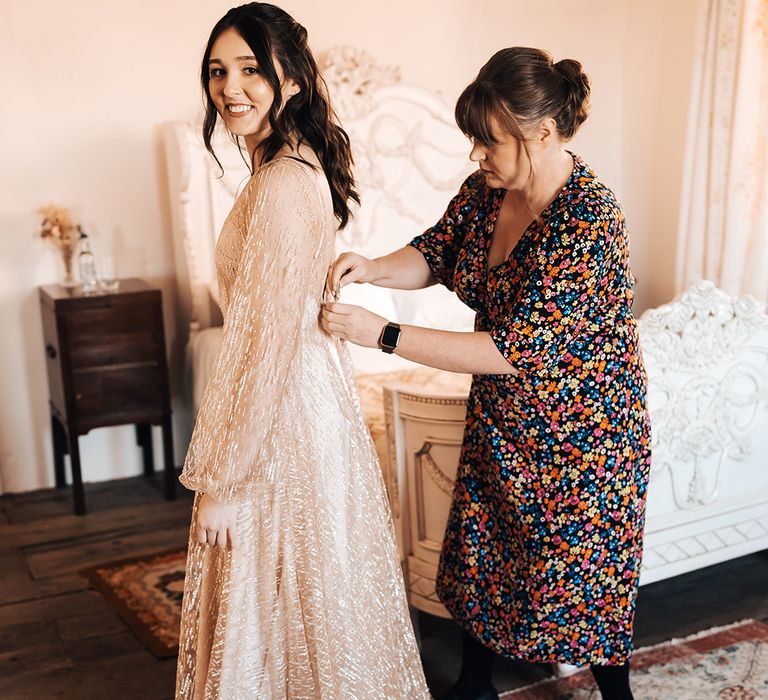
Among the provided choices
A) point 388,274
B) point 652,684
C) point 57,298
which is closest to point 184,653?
point 388,274

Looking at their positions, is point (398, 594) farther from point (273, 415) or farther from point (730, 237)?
point (730, 237)

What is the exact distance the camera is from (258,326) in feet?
4.92

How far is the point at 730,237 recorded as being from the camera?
381 centimetres

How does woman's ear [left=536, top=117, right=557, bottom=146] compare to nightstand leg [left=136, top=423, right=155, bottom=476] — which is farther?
nightstand leg [left=136, top=423, right=155, bottom=476]

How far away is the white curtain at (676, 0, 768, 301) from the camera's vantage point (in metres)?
3.70

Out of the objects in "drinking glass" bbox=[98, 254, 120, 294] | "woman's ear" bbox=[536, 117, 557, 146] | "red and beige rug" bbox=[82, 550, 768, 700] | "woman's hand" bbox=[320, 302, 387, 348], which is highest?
"woman's ear" bbox=[536, 117, 557, 146]

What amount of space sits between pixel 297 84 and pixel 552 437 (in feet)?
2.77

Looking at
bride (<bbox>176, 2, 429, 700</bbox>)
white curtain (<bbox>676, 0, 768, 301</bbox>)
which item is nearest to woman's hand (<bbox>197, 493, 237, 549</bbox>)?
bride (<bbox>176, 2, 429, 700</bbox>)

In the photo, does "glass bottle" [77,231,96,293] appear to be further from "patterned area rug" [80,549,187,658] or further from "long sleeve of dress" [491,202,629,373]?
"long sleeve of dress" [491,202,629,373]

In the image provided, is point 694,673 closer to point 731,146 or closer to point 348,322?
point 348,322

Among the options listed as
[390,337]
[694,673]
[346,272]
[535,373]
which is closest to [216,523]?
[390,337]

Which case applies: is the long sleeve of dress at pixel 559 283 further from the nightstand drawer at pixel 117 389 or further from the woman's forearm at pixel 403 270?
the nightstand drawer at pixel 117 389

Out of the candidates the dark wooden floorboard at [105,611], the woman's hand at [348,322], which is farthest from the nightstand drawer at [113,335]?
the woman's hand at [348,322]

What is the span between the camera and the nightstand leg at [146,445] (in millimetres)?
4059
